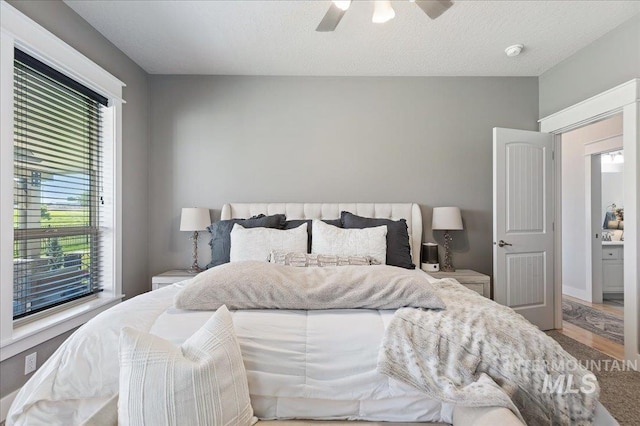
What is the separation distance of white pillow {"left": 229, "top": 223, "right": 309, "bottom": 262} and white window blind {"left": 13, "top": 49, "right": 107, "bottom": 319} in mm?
1180

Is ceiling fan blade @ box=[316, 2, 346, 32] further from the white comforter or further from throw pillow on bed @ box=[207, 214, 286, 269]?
the white comforter

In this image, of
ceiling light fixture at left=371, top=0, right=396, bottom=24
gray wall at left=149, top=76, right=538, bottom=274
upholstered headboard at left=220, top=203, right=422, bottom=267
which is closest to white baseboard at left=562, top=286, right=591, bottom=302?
gray wall at left=149, top=76, right=538, bottom=274

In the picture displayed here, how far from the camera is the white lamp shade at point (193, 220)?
3.02m

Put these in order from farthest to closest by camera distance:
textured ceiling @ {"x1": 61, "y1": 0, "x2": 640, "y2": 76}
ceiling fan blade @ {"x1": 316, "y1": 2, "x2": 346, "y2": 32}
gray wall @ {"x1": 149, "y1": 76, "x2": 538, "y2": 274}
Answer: gray wall @ {"x1": 149, "y1": 76, "x2": 538, "y2": 274} < textured ceiling @ {"x1": 61, "y1": 0, "x2": 640, "y2": 76} < ceiling fan blade @ {"x1": 316, "y1": 2, "x2": 346, "y2": 32}

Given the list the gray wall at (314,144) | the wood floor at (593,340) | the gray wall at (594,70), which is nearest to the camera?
the gray wall at (594,70)

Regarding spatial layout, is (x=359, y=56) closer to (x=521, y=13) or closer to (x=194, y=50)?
(x=521, y=13)

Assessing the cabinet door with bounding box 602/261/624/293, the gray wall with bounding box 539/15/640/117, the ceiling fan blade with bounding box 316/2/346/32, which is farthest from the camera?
the cabinet door with bounding box 602/261/624/293

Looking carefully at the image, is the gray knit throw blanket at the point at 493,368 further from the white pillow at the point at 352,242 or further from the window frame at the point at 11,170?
the window frame at the point at 11,170

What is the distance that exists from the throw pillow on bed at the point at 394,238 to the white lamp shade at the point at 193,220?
4.61 ft

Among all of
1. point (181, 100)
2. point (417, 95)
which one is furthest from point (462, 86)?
point (181, 100)

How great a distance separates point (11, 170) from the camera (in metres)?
1.80

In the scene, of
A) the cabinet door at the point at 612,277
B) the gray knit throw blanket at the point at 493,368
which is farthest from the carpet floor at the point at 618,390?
the cabinet door at the point at 612,277

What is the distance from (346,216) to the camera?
2.88m

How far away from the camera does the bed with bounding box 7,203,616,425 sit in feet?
3.53
